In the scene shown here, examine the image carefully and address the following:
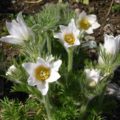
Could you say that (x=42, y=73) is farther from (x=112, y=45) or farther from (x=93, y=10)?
(x=93, y=10)

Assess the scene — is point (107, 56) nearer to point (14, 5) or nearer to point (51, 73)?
point (51, 73)

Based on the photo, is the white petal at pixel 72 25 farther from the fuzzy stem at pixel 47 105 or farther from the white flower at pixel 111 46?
the fuzzy stem at pixel 47 105

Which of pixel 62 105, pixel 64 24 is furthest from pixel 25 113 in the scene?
pixel 64 24

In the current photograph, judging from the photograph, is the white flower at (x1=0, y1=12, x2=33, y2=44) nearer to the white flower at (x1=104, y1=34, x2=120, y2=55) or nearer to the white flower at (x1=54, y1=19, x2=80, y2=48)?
the white flower at (x1=54, y1=19, x2=80, y2=48)

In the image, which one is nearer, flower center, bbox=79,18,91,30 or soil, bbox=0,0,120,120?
flower center, bbox=79,18,91,30

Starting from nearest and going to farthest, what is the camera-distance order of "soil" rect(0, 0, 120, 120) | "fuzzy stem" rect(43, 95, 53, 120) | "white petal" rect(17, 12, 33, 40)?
"white petal" rect(17, 12, 33, 40)
"fuzzy stem" rect(43, 95, 53, 120)
"soil" rect(0, 0, 120, 120)

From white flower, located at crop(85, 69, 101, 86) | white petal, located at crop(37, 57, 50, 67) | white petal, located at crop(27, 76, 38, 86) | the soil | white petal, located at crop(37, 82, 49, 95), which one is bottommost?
the soil

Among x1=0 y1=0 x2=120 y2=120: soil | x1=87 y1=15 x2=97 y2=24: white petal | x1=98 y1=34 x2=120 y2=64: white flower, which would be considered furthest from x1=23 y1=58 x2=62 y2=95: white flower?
x1=0 y1=0 x2=120 y2=120: soil
